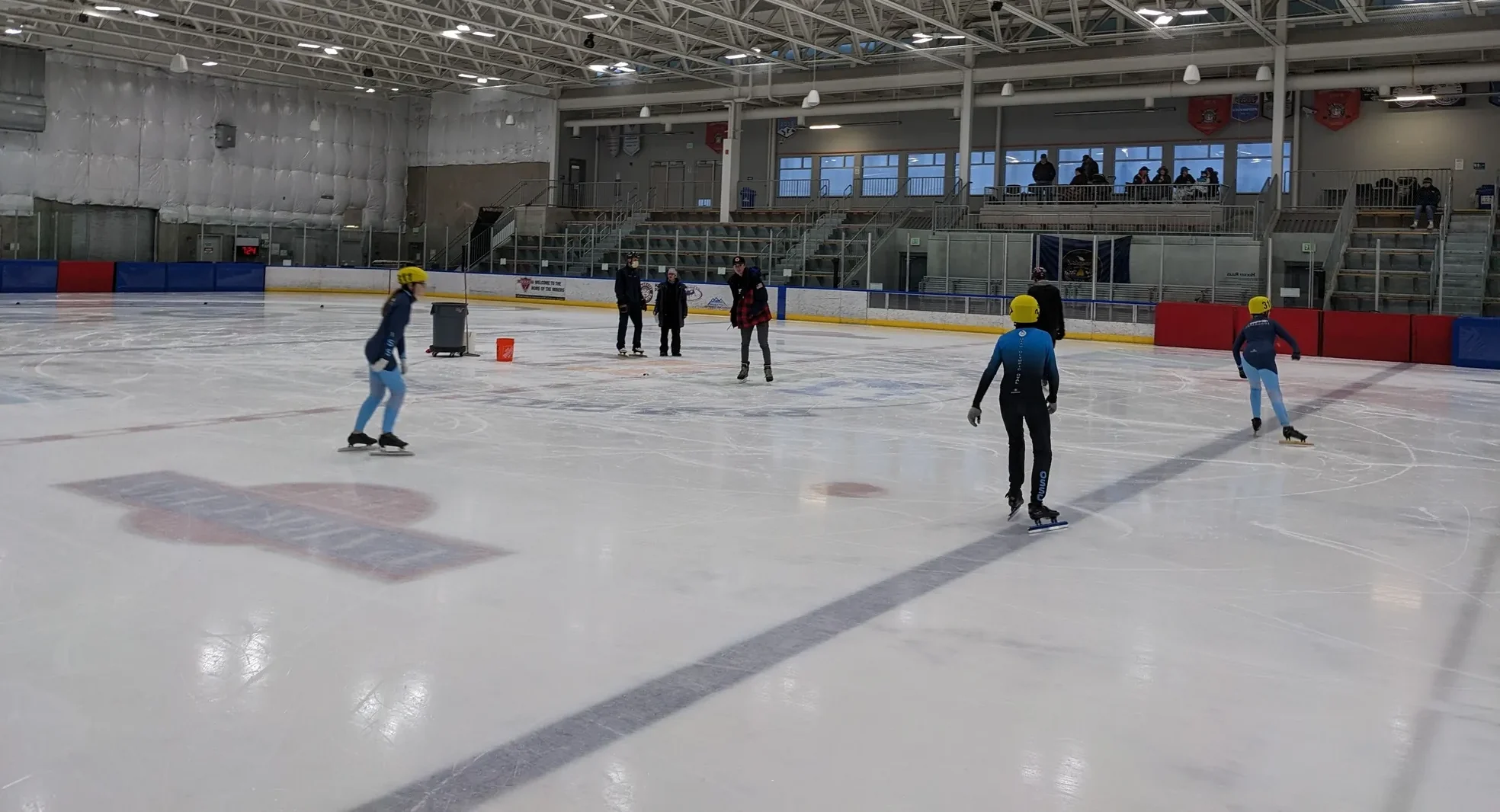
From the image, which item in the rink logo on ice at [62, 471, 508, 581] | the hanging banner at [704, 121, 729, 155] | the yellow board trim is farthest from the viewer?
the hanging banner at [704, 121, 729, 155]

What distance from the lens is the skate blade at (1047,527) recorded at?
7.32 m

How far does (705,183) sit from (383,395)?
39683 mm

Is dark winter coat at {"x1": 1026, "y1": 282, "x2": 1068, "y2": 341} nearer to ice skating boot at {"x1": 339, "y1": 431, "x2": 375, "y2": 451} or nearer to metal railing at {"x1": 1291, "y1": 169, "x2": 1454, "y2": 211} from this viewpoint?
ice skating boot at {"x1": 339, "y1": 431, "x2": 375, "y2": 451}

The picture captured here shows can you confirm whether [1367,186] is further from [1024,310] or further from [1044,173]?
[1024,310]

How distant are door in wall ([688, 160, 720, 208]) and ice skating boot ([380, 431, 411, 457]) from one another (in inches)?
1530

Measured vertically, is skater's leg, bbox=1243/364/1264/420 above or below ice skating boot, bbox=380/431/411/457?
above

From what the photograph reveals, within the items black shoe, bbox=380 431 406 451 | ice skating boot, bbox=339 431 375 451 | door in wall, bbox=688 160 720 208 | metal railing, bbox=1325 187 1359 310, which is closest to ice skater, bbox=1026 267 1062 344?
black shoe, bbox=380 431 406 451

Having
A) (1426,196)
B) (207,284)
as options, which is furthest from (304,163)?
(1426,196)

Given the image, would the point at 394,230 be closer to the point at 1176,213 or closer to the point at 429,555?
the point at 1176,213

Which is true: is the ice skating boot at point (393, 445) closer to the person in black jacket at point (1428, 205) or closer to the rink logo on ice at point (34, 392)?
the rink logo on ice at point (34, 392)

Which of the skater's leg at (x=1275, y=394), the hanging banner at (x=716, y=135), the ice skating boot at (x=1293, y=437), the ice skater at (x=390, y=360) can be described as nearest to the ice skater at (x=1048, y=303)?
the skater's leg at (x=1275, y=394)

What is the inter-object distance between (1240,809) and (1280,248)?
A: 1154 inches

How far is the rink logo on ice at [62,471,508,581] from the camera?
6.23 m

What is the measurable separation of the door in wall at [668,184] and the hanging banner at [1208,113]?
Answer: 18.8m
